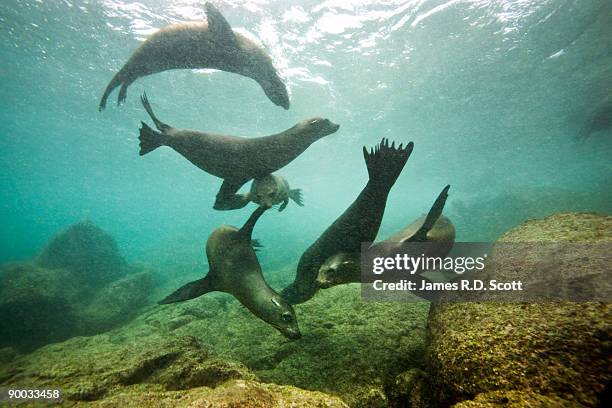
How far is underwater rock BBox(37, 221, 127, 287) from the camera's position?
49.6ft

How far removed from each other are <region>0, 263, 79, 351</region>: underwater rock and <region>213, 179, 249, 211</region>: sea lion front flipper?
9.09 meters

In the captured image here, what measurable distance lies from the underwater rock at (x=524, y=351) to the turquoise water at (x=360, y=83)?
41.5ft

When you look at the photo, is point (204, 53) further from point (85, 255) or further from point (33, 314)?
point (85, 255)

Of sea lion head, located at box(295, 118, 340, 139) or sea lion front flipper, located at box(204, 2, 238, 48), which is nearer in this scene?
sea lion head, located at box(295, 118, 340, 139)

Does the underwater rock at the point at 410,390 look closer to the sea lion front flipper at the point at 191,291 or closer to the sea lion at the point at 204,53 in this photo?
the sea lion front flipper at the point at 191,291

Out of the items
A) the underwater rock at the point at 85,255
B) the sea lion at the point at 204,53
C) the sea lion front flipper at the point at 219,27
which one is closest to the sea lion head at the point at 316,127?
the sea lion at the point at 204,53

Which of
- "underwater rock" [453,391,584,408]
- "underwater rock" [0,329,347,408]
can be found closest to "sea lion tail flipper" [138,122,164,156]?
"underwater rock" [0,329,347,408]

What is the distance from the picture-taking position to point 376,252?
10.8 ft

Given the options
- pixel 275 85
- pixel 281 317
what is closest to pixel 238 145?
pixel 275 85

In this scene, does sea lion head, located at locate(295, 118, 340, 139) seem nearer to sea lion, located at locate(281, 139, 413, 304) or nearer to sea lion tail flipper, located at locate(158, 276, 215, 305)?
sea lion, located at locate(281, 139, 413, 304)

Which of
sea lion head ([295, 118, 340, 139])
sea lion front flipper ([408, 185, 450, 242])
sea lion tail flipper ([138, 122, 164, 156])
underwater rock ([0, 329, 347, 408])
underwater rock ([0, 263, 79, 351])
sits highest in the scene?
sea lion head ([295, 118, 340, 139])

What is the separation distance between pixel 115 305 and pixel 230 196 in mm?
10049

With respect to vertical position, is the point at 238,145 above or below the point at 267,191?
above

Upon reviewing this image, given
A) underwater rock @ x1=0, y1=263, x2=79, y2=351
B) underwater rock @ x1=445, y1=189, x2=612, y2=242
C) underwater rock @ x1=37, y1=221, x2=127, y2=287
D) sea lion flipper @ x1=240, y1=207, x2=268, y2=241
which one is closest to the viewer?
sea lion flipper @ x1=240, y1=207, x2=268, y2=241
